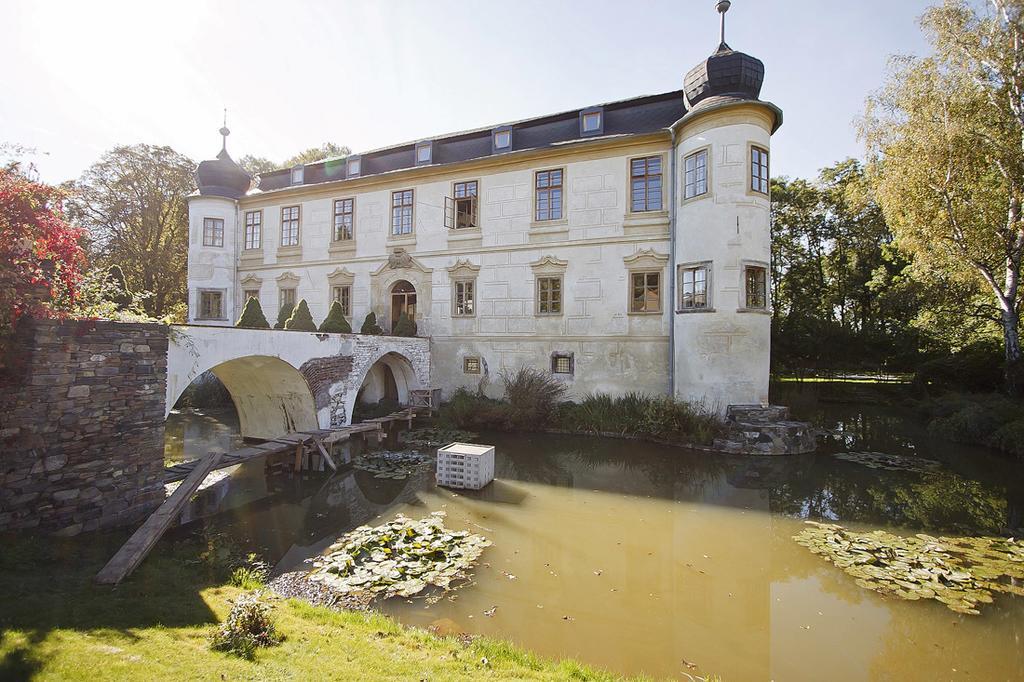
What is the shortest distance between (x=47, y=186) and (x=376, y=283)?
1319 cm

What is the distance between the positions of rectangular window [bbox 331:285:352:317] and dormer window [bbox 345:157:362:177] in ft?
14.1

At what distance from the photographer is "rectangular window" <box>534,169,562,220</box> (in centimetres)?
1612

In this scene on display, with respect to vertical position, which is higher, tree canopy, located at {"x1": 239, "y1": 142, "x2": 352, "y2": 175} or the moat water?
tree canopy, located at {"x1": 239, "y1": 142, "x2": 352, "y2": 175}

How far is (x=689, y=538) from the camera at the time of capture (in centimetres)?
695

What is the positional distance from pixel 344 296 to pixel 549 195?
846 centimetres

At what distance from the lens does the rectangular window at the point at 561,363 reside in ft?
51.6

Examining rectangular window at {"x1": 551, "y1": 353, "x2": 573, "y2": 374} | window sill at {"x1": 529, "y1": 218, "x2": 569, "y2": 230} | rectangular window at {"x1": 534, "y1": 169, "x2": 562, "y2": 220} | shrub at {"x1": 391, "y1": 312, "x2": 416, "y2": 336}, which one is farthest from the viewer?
shrub at {"x1": 391, "y1": 312, "x2": 416, "y2": 336}

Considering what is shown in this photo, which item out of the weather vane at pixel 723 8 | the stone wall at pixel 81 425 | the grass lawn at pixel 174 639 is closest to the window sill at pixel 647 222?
the weather vane at pixel 723 8

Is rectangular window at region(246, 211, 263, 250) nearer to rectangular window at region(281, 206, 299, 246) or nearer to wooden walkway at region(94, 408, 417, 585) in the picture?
rectangular window at region(281, 206, 299, 246)

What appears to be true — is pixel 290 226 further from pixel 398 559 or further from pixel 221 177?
pixel 398 559

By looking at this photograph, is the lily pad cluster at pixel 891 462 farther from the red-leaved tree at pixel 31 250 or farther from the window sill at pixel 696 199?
the red-leaved tree at pixel 31 250

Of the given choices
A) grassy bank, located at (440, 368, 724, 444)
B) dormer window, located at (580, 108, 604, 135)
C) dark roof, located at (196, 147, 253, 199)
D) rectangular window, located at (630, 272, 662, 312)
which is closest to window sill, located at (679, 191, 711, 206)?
rectangular window, located at (630, 272, 662, 312)

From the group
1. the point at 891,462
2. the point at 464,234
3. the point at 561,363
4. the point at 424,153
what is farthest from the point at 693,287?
the point at 424,153

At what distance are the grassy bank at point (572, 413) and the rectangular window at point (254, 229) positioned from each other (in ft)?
35.7
